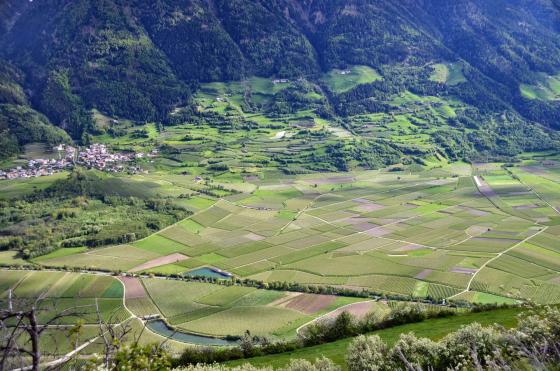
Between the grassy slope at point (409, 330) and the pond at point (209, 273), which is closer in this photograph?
the grassy slope at point (409, 330)

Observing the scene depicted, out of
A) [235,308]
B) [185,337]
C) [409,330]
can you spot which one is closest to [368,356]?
[409,330]

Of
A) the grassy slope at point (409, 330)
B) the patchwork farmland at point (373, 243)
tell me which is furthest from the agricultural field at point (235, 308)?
the grassy slope at point (409, 330)

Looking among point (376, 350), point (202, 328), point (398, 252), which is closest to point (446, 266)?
point (398, 252)

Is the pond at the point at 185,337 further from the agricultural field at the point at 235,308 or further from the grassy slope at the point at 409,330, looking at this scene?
the grassy slope at the point at 409,330

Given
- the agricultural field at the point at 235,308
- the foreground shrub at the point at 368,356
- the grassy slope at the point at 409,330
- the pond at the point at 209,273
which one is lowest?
the pond at the point at 209,273

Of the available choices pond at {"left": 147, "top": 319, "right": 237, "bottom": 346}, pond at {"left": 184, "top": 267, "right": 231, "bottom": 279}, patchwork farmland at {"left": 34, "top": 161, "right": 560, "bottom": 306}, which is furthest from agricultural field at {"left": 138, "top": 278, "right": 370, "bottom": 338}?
pond at {"left": 184, "top": 267, "right": 231, "bottom": 279}

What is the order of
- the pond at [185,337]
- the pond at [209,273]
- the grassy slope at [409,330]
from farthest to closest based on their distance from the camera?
the pond at [209,273], the pond at [185,337], the grassy slope at [409,330]
